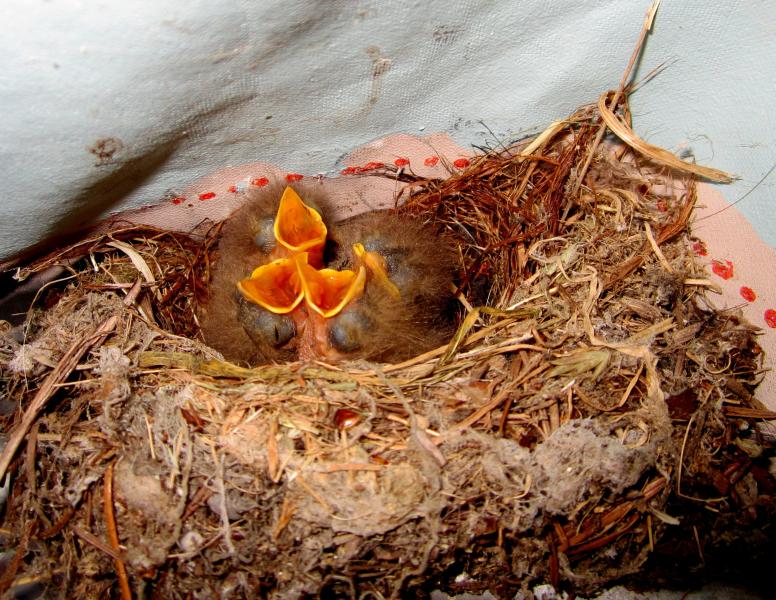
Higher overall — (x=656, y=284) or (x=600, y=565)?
(x=656, y=284)

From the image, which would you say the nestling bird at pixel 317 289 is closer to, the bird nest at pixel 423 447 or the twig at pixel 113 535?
the bird nest at pixel 423 447

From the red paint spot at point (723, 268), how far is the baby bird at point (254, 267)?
88 cm

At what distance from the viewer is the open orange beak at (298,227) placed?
48.4 inches

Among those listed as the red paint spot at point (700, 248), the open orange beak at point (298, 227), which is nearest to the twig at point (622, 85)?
the red paint spot at point (700, 248)

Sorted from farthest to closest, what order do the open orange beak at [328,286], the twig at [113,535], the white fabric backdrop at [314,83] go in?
the open orange beak at [328,286], the twig at [113,535], the white fabric backdrop at [314,83]

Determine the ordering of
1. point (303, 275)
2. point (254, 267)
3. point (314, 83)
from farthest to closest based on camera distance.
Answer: point (254, 267), point (303, 275), point (314, 83)

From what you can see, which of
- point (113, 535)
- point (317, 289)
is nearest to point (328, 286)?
point (317, 289)

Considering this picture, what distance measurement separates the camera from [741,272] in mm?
1206

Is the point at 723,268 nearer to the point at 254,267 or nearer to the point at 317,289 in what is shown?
the point at 317,289

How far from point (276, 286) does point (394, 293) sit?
27 cm

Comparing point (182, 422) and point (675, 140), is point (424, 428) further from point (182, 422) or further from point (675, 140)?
point (675, 140)

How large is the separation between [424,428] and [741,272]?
788 mm

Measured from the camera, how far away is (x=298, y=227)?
4.23ft

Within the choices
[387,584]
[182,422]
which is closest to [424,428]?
[387,584]
